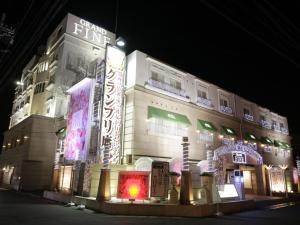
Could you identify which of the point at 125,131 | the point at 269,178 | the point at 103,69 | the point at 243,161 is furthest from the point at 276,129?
the point at 103,69

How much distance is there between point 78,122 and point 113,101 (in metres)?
3.63

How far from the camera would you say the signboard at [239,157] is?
2070 cm

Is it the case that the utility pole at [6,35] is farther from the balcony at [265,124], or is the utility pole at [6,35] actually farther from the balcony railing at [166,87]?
the balcony at [265,124]

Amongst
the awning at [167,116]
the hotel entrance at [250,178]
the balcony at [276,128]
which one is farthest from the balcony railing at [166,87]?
the balcony at [276,128]

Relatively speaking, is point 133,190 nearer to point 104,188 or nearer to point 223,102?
point 104,188

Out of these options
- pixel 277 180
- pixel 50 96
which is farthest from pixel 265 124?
pixel 50 96

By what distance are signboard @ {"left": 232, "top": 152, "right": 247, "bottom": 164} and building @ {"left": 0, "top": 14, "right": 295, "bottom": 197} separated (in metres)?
0.08

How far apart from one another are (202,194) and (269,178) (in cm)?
1202

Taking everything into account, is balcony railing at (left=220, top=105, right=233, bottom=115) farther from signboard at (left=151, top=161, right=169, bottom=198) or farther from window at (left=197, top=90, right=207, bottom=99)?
signboard at (left=151, top=161, right=169, bottom=198)

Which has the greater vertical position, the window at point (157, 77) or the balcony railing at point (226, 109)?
the window at point (157, 77)

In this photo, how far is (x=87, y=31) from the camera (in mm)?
32844

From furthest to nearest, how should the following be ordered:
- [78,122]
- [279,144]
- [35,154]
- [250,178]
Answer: [279,144], [35,154], [250,178], [78,122]

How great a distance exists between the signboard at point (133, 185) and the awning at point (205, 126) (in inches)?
483

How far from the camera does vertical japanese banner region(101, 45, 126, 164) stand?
1808cm
